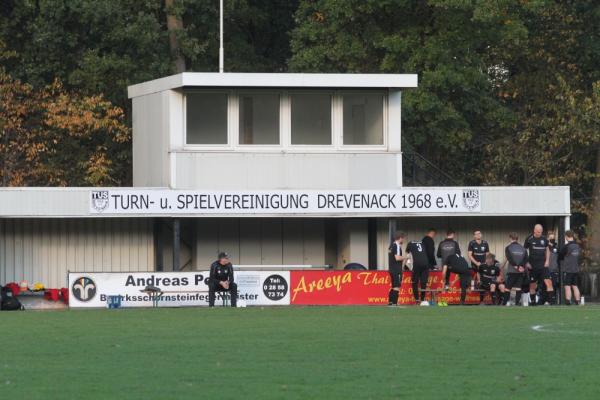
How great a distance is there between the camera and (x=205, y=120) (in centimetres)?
3372

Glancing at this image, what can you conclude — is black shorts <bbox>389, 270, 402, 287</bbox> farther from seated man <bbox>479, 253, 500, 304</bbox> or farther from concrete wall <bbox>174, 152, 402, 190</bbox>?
concrete wall <bbox>174, 152, 402, 190</bbox>

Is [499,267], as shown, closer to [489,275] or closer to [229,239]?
[489,275]

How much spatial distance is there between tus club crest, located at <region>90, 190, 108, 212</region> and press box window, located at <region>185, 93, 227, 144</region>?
240cm

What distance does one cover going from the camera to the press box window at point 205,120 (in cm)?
3366

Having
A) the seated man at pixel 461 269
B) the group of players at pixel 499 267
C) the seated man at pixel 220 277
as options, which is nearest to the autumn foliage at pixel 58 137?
the group of players at pixel 499 267

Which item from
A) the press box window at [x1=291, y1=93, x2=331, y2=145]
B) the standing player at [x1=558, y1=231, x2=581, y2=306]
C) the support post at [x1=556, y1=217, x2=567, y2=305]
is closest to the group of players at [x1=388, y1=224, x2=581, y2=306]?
the standing player at [x1=558, y1=231, x2=581, y2=306]

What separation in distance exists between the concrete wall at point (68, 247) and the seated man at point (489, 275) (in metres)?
7.61

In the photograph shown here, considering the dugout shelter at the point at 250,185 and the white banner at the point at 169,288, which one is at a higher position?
the dugout shelter at the point at 250,185

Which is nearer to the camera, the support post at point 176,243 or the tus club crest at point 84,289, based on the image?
the tus club crest at point 84,289

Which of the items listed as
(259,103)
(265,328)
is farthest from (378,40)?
(265,328)

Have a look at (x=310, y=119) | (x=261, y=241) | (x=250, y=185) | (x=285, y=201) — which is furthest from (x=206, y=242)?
(x=310, y=119)

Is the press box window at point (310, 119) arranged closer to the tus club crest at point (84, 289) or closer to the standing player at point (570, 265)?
the tus club crest at point (84, 289)

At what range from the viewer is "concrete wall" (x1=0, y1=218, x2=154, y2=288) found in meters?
33.6

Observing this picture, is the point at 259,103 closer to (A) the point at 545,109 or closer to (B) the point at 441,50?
(B) the point at 441,50
